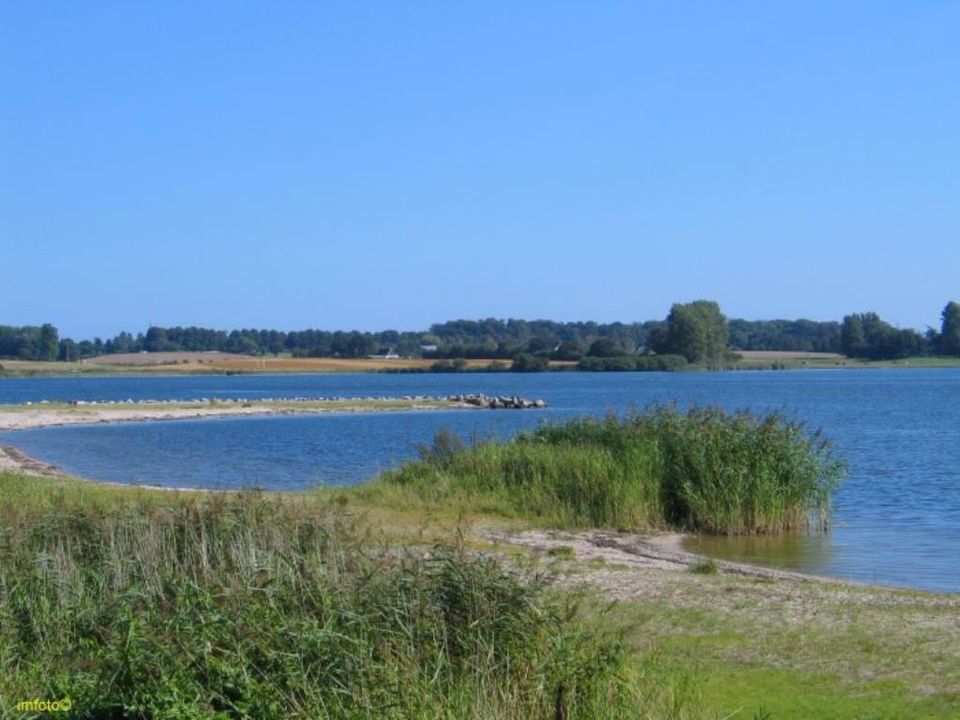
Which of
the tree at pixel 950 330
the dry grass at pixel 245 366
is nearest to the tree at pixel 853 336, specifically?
the tree at pixel 950 330

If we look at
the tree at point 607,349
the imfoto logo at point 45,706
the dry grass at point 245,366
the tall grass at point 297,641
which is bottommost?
the imfoto logo at point 45,706

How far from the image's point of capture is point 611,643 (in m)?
9.20

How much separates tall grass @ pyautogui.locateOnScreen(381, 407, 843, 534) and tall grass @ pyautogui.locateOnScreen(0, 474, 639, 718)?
13548 millimetres

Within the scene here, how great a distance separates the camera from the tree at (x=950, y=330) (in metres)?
174

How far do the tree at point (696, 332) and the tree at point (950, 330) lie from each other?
102ft

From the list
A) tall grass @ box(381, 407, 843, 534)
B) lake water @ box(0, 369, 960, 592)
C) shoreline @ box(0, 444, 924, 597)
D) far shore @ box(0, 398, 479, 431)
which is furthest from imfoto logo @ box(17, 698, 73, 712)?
far shore @ box(0, 398, 479, 431)

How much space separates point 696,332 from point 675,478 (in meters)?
154

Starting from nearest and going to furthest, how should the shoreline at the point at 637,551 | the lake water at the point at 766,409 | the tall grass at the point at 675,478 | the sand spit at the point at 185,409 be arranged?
the shoreline at the point at 637,551
the lake water at the point at 766,409
the tall grass at the point at 675,478
the sand spit at the point at 185,409

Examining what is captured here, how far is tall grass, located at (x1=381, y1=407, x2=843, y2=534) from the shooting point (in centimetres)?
2406

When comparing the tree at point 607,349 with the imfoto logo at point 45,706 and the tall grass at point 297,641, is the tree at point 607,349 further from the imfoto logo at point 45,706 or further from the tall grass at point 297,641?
the imfoto logo at point 45,706

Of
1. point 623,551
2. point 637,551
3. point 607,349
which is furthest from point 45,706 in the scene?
point 607,349

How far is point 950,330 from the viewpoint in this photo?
17938cm

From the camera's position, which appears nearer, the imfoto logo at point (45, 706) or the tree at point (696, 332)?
the imfoto logo at point (45, 706)

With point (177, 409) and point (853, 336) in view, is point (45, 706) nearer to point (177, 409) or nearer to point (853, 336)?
point (177, 409)
